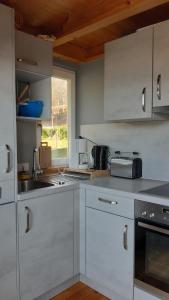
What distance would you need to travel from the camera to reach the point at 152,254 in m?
1.61

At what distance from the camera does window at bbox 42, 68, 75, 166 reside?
2.65m

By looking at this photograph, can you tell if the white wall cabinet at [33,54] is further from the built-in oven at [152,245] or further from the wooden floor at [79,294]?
the wooden floor at [79,294]

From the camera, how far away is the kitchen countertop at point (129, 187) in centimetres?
154

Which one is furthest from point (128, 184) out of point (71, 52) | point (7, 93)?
point (71, 52)

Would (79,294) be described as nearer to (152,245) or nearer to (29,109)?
(152,245)

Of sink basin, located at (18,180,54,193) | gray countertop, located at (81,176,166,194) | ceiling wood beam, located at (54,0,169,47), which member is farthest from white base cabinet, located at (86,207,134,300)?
ceiling wood beam, located at (54,0,169,47)

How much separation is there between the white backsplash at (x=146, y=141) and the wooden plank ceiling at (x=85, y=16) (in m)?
0.89

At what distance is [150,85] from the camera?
186 cm

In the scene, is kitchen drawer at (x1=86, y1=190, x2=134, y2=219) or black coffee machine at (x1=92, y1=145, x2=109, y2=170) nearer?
kitchen drawer at (x1=86, y1=190, x2=134, y2=219)

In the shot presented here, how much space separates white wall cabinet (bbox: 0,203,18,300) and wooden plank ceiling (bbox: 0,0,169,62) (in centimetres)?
149

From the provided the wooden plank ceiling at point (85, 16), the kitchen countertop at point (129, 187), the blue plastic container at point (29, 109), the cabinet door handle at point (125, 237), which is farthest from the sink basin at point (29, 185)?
the wooden plank ceiling at point (85, 16)

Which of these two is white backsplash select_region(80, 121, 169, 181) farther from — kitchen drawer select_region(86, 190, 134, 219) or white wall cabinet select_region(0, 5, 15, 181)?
white wall cabinet select_region(0, 5, 15, 181)

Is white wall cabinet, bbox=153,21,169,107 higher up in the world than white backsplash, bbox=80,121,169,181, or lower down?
higher up

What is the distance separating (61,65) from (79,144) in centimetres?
93
